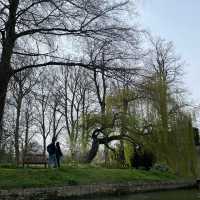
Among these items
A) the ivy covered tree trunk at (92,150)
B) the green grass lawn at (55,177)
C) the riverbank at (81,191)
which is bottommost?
the riverbank at (81,191)

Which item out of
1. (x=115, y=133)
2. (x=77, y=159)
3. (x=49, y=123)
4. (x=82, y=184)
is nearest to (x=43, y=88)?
(x=82, y=184)

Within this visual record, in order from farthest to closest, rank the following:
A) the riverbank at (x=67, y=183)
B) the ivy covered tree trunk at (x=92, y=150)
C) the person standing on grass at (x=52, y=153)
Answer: the ivy covered tree trunk at (x=92, y=150), the person standing on grass at (x=52, y=153), the riverbank at (x=67, y=183)

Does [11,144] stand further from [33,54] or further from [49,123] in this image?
[33,54]

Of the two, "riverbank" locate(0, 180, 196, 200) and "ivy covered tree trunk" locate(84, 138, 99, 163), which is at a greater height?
"ivy covered tree trunk" locate(84, 138, 99, 163)

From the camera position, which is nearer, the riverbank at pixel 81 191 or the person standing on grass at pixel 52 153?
the riverbank at pixel 81 191

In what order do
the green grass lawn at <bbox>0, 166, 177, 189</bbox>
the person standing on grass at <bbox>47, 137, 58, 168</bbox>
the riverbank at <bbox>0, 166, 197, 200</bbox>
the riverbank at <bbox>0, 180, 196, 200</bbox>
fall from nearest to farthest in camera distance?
the riverbank at <bbox>0, 180, 196, 200</bbox> → the riverbank at <bbox>0, 166, 197, 200</bbox> → the green grass lawn at <bbox>0, 166, 177, 189</bbox> → the person standing on grass at <bbox>47, 137, 58, 168</bbox>

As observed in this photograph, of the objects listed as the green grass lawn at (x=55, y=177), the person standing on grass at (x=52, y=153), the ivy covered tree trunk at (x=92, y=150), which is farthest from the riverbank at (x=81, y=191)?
the ivy covered tree trunk at (x=92, y=150)

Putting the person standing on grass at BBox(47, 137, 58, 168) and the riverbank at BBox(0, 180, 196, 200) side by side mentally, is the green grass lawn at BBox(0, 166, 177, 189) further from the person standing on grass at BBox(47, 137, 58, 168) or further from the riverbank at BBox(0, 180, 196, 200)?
the person standing on grass at BBox(47, 137, 58, 168)

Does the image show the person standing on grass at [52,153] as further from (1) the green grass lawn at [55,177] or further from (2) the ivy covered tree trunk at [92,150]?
(2) the ivy covered tree trunk at [92,150]

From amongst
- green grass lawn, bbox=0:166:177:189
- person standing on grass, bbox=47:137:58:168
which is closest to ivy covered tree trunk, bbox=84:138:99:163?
green grass lawn, bbox=0:166:177:189

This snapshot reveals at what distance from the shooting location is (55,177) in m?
18.9

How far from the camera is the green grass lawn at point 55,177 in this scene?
16578mm

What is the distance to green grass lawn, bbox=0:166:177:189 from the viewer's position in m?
16.6

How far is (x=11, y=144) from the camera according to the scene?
108 ft
